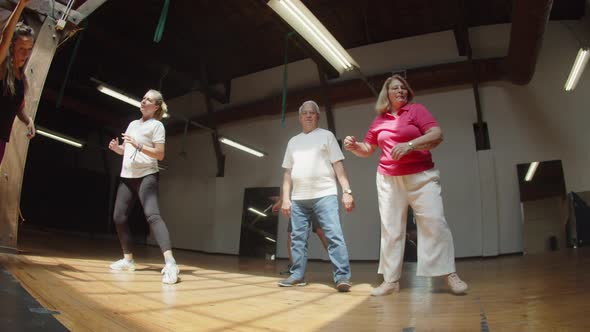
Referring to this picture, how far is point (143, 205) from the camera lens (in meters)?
2.62

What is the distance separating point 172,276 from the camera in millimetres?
2318

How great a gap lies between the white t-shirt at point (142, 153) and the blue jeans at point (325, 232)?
112 cm

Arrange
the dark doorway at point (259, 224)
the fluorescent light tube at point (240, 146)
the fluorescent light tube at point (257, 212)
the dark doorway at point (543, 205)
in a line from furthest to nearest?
the fluorescent light tube at point (257, 212) < the dark doorway at point (259, 224) < the fluorescent light tube at point (240, 146) < the dark doorway at point (543, 205)

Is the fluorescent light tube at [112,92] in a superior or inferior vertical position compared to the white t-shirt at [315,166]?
superior

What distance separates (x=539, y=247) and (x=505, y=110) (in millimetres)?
2486

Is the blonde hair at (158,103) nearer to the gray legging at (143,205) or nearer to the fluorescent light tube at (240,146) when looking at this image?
the gray legging at (143,205)

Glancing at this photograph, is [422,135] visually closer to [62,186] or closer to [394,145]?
[394,145]

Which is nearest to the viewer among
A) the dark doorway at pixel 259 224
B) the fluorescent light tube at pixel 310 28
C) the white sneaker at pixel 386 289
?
the white sneaker at pixel 386 289

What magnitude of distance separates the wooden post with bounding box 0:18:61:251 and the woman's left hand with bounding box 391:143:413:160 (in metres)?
2.70

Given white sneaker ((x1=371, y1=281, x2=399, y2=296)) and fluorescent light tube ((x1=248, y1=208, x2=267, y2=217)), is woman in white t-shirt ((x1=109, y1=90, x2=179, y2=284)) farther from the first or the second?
fluorescent light tube ((x1=248, y1=208, x2=267, y2=217))

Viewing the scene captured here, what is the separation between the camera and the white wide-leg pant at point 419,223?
2102 mm

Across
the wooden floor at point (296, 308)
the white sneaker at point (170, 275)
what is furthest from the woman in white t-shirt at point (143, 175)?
the wooden floor at point (296, 308)

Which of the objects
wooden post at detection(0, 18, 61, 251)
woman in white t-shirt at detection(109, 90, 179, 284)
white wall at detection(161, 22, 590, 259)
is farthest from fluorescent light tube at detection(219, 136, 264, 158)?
woman in white t-shirt at detection(109, 90, 179, 284)

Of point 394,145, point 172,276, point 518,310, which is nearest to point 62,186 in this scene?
point 172,276
